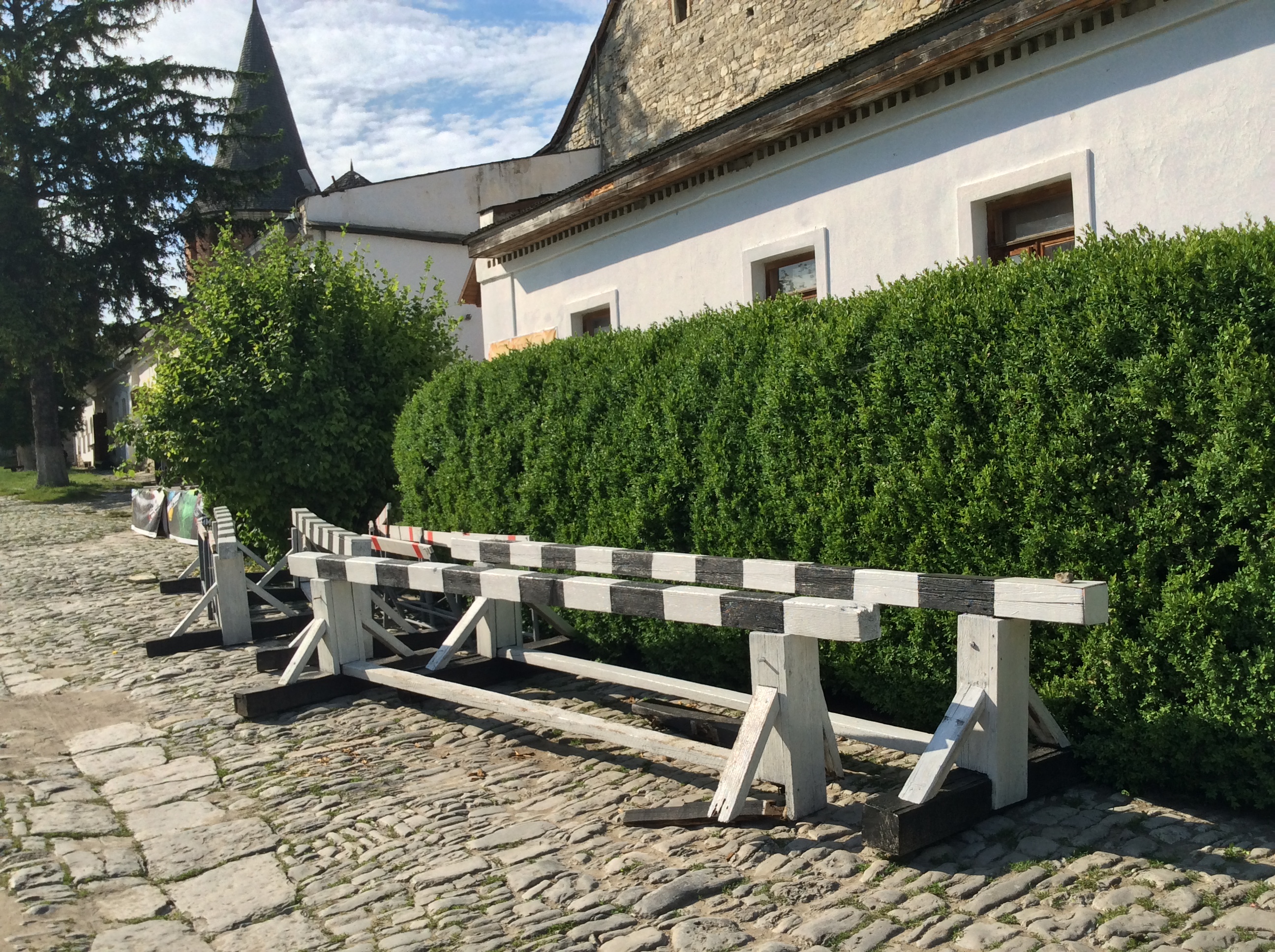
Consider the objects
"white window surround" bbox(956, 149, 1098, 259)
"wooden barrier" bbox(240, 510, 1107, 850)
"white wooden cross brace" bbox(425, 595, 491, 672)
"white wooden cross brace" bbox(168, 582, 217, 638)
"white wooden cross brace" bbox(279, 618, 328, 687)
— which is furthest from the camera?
"white wooden cross brace" bbox(168, 582, 217, 638)

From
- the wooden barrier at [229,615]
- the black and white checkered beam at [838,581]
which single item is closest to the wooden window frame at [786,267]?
the black and white checkered beam at [838,581]

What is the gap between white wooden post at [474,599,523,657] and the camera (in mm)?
6441

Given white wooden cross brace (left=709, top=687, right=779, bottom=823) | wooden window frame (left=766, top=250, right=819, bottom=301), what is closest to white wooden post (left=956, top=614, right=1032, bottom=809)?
white wooden cross brace (left=709, top=687, right=779, bottom=823)

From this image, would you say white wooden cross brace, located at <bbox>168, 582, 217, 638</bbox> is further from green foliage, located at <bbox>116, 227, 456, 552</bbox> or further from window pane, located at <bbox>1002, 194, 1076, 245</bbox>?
window pane, located at <bbox>1002, 194, 1076, 245</bbox>

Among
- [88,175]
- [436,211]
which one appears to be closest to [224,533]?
[436,211]

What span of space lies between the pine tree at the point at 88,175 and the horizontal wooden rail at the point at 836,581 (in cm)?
2471

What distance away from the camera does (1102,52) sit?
6.85 meters

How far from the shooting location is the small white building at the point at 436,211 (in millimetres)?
22344

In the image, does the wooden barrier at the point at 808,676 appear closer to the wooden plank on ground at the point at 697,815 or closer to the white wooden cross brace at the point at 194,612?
the wooden plank on ground at the point at 697,815

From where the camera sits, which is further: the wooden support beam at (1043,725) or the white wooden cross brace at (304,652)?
the white wooden cross brace at (304,652)

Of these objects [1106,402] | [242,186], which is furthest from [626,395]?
[242,186]

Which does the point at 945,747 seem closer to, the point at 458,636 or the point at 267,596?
the point at 458,636

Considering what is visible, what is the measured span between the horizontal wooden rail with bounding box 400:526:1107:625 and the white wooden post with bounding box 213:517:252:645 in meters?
2.84

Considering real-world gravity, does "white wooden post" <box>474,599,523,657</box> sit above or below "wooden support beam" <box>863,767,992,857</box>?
above
